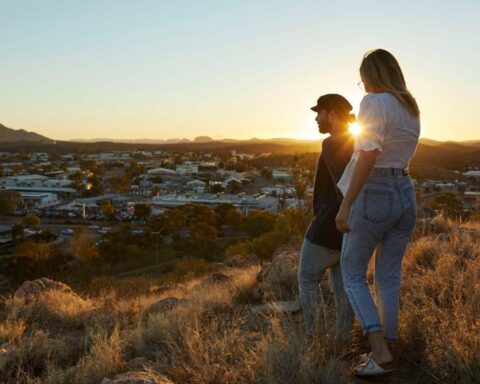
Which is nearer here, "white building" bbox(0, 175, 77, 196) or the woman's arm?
the woman's arm

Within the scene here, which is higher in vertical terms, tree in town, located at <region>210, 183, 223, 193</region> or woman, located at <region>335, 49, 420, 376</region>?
woman, located at <region>335, 49, 420, 376</region>

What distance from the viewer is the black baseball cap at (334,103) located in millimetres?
2955

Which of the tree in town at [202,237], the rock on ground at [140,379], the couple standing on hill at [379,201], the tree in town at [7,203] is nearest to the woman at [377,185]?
the couple standing on hill at [379,201]

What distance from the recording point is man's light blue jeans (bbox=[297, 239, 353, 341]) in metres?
2.97

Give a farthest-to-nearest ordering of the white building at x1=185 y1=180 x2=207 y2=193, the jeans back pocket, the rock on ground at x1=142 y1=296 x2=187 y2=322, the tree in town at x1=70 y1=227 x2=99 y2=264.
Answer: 1. the white building at x1=185 y1=180 x2=207 y2=193
2. the tree in town at x1=70 y1=227 x2=99 y2=264
3. the rock on ground at x1=142 y1=296 x2=187 y2=322
4. the jeans back pocket

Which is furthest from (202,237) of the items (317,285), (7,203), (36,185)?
(36,185)

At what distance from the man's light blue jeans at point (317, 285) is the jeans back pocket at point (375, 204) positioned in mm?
545

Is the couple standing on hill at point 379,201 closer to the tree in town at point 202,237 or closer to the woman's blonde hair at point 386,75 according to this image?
the woman's blonde hair at point 386,75

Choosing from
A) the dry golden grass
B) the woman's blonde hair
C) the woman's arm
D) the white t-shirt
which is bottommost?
the dry golden grass

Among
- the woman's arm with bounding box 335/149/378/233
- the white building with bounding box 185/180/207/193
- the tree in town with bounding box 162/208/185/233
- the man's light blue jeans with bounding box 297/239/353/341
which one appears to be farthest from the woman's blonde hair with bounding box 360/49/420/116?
the white building with bounding box 185/180/207/193

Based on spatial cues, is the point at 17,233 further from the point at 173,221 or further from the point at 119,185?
the point at 119,185

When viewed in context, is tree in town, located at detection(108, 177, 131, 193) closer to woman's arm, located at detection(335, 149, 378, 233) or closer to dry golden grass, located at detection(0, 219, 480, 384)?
dry golden grass, located at detection(0, 219, 480, 384)

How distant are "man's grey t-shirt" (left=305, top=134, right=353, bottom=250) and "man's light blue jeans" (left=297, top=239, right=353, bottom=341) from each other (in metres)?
0.07

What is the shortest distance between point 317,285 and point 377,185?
856 mm
